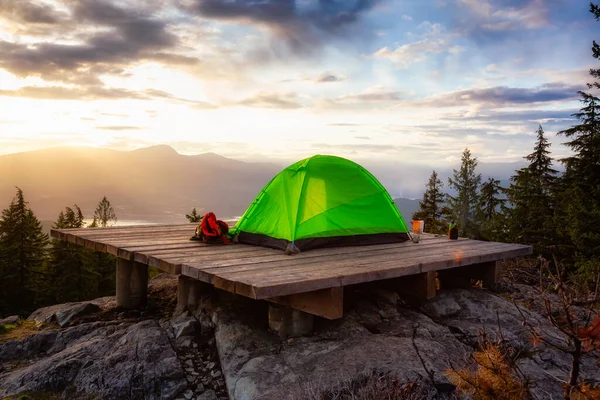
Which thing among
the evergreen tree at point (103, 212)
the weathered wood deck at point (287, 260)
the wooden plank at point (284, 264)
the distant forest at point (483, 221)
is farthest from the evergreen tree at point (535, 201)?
the evergreen tree at point (103, 212)

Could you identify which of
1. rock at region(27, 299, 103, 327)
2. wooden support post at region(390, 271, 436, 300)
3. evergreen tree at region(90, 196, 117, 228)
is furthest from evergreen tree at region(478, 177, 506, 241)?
evergreen tree at region(90, 196, 117, 228)

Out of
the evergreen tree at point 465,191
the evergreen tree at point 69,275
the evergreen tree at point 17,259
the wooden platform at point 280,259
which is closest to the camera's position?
the wooden platform at point 280,259

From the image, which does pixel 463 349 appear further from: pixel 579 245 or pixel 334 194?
pixel 579 245

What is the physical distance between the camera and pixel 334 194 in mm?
8203

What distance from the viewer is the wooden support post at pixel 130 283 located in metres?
8.60

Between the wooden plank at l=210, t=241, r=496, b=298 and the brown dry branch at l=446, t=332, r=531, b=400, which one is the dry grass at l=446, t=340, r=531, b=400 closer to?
the brown dry branch at l=446, t=332, r=531, b=400

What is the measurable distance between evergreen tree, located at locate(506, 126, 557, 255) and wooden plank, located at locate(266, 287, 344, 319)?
51.5ft

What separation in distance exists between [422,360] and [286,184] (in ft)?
13.7

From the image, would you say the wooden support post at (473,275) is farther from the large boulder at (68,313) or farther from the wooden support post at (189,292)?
the large boulder at (68,313)

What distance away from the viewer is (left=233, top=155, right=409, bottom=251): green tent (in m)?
7.73

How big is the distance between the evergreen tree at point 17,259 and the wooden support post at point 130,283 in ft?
84.1

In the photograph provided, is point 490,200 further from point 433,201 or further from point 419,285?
point 419,285

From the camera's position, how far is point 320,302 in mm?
5672

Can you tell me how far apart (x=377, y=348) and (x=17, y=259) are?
1243 inches
